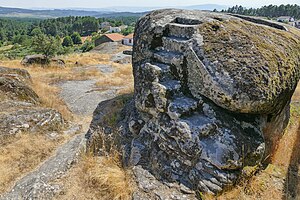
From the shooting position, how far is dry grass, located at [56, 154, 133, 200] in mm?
4941

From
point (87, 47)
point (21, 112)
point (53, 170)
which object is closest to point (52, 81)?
point (21, 112)

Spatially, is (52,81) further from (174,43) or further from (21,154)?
(174,43)

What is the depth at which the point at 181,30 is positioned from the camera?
21.9 ft

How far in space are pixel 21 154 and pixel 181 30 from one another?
5.21 m

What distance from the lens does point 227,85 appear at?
5309mm

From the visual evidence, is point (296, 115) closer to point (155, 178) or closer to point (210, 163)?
point (210, 163)

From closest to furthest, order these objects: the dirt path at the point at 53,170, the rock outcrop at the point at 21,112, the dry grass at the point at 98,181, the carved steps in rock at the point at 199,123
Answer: the dry grass at the point at 98,181
the dirt path at the point at 53,170
the carved steps in rock at the point at 199,123
the rock outcrop at the point at 21,112

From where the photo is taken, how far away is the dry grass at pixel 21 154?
553cm

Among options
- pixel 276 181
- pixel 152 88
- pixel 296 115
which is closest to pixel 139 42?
pixel 152 88

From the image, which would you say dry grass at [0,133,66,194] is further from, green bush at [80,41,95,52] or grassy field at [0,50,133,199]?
green bush at [80,41,95,52]

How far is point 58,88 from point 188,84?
8.61 metres

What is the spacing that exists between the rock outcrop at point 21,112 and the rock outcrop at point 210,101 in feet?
8.14

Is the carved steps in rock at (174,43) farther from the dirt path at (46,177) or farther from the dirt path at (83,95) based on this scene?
the dirt path at (83,95)

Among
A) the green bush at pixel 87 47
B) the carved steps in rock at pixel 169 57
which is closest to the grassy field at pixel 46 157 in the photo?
the carved steps in rock at pixel 169 57
